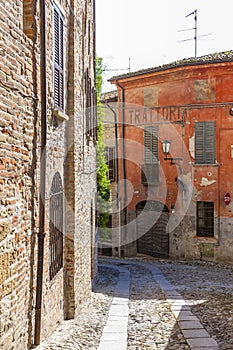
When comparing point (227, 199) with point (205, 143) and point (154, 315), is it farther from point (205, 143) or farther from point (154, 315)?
point (154, 315)

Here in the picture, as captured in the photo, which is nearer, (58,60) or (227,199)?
(58,60)

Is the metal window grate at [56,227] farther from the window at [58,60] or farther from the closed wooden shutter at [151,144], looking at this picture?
the closed wooden shutter at [151,144]

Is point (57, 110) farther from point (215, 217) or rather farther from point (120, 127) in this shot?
point (120, 127)

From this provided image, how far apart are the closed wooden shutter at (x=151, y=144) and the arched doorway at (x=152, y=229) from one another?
204 cm

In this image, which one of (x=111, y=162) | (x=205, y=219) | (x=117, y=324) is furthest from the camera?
(x=111, y=162)

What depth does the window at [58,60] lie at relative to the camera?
7.15m

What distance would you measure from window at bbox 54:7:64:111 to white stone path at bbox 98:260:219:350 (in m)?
4.17

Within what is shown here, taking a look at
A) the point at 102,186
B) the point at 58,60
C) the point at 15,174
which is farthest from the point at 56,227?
the point at 102,186

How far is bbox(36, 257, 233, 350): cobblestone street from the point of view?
674 cm

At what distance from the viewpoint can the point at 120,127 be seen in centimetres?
2012

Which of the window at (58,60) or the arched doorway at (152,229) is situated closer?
the window at (58,60)

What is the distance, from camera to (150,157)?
19016 mm

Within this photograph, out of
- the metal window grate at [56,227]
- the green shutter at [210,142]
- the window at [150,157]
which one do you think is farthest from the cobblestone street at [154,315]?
the window at [150,157]

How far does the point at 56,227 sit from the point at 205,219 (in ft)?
37.9
